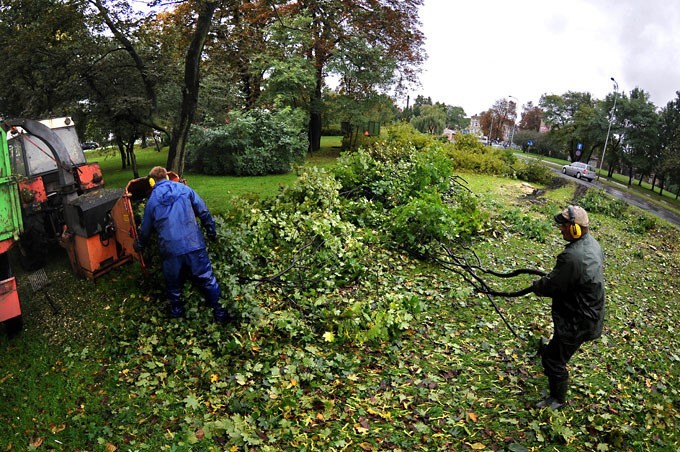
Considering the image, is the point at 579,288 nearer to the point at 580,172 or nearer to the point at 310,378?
the point at 310,378

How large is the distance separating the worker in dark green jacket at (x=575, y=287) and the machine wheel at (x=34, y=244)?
21.9ft

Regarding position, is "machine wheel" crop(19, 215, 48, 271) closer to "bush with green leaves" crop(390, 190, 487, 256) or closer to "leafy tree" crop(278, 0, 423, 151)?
"bush with green leaves" crop(390, 190, 487, 256)

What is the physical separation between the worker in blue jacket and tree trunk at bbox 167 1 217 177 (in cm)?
396

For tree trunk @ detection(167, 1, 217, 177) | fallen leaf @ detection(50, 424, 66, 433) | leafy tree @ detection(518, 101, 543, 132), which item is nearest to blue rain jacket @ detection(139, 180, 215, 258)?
fallen leaf @ detection(50, 424, 66, 433)

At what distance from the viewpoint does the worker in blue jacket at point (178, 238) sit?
4.44 metres

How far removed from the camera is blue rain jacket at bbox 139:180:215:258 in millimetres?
4426

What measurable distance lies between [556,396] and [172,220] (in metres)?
4.35

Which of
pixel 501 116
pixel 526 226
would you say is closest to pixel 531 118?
pixel 501 116

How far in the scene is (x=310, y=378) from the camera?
419cm

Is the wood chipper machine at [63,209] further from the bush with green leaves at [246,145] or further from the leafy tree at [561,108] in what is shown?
the leafy tree at [561,108]

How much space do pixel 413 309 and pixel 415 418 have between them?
1.96 metres

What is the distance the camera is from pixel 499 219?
10820 mm

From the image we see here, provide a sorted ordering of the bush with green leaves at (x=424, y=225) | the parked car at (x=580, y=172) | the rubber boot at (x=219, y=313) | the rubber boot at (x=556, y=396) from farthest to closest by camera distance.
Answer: the parked car at (x=580, y=172) → the bush with green leaves at (x=424, y=225) → the rubber boot at (x=219, y=313) → the rubber boot at (x=556, y=396)

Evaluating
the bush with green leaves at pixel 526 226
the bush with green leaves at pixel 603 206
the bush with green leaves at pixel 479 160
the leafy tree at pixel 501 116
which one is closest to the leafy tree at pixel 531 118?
the leafy tree at pixel 501 116
